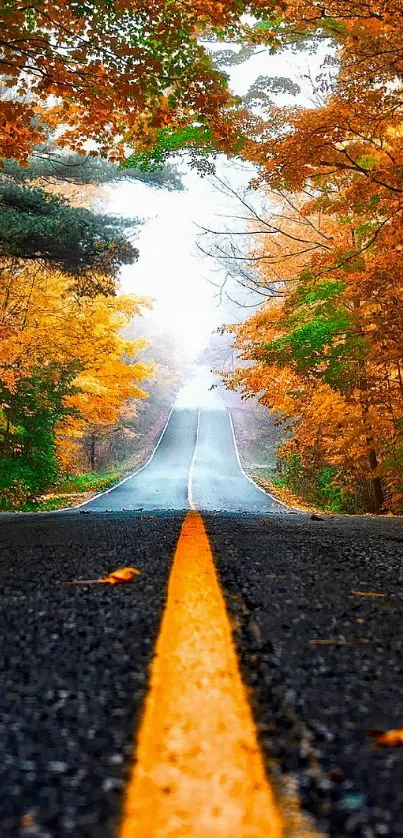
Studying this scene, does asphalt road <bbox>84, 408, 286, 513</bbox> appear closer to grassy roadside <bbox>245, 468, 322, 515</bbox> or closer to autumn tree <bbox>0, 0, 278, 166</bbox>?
grassy roadside <bbox>245, 468, 322, 515</bbox>

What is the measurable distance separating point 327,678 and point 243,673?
0.15 meters

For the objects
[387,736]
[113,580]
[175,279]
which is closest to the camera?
[387,736]

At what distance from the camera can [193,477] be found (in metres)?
32.0

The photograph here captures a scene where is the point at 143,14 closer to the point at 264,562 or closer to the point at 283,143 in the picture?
the point at 283,143

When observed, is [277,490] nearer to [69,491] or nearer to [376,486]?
[69,491]

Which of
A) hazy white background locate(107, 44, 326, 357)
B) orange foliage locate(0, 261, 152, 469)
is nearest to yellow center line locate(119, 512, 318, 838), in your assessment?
orange foliage locate(0, 261, 152, 469)

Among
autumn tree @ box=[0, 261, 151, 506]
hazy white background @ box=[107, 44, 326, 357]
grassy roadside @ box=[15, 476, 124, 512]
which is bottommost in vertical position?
grassy roadside @ box=[15, 476, 124, 512]

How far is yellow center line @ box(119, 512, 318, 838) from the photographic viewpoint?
0.58m

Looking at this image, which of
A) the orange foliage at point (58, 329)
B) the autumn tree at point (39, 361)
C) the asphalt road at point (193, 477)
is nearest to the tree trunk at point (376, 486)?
the asphalt road at point (193, 477)

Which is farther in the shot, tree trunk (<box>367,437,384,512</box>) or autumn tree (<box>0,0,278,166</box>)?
tree trunk (<box>367,437,384,512</box>)

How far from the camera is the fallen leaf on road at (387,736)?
0.81 m

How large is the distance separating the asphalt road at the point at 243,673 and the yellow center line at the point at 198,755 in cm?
2

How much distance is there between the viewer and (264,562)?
248cm

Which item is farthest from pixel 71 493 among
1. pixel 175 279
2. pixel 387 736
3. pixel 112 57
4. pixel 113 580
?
pixel 175 279
